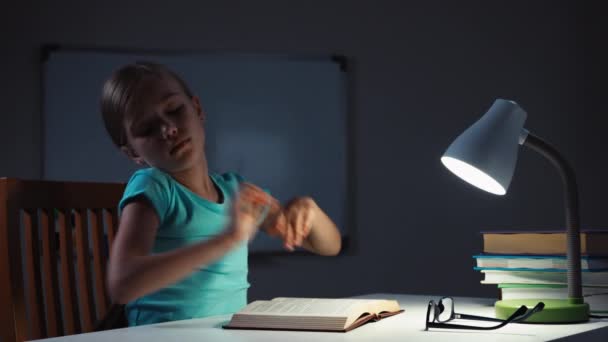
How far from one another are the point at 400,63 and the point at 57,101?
145 cm

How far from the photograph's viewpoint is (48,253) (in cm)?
139

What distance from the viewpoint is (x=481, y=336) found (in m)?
1.02

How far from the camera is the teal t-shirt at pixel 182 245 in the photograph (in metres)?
1.36

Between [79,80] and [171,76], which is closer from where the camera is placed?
[171,76]

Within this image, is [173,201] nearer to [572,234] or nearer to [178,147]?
[178,147]

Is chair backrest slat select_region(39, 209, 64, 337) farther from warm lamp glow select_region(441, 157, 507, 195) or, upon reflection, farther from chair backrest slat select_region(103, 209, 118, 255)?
warm lamp glow select_region(441, 157, 507, 195)

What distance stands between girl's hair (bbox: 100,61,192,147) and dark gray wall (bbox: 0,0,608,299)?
1927 mm

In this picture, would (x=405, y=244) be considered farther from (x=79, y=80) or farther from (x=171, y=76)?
(x=171, y=76)

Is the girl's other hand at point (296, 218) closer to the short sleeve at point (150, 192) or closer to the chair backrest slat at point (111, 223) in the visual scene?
the short sleeve at point (150, 192)

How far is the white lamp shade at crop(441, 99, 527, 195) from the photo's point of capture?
3.61ft

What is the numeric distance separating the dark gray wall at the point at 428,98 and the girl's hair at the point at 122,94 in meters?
1.93

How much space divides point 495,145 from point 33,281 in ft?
2.64

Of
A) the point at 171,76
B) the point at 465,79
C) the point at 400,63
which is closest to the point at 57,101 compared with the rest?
the point at 400,63

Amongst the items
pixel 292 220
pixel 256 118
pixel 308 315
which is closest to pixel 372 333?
pixel 308 315
